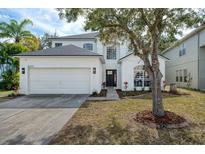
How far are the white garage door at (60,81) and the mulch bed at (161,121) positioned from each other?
9526mm

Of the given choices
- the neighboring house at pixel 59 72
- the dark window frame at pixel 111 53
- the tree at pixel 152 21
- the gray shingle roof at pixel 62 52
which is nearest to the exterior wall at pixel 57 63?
the neighboring house at pixel 59 72

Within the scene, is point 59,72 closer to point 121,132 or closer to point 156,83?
point 156,83

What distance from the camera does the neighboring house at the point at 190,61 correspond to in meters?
19.5

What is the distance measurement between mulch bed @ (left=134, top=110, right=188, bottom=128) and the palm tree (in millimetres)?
27178

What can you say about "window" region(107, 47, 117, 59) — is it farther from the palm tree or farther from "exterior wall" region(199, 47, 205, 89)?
the palm tree

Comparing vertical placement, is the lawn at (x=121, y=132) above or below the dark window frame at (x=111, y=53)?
below

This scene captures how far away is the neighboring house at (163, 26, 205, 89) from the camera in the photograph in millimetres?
19484

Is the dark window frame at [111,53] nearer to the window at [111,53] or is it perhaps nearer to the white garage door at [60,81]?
the window at [111,53]

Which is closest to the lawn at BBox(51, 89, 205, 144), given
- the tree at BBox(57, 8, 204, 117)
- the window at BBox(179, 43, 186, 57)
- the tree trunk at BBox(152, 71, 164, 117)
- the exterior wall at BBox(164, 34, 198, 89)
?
the tree trunk at BBox(152, 71, 164, 117)

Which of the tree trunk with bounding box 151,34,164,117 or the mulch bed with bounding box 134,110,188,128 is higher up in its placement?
the tree trunk with bounding box 151,34,164,117

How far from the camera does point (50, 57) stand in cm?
1675

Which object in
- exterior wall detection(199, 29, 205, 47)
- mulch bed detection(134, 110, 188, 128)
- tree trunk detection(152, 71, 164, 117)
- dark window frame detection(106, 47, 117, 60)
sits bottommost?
mulch bed detection(134, 110, 188, 128)

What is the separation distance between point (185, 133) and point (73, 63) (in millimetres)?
12200
